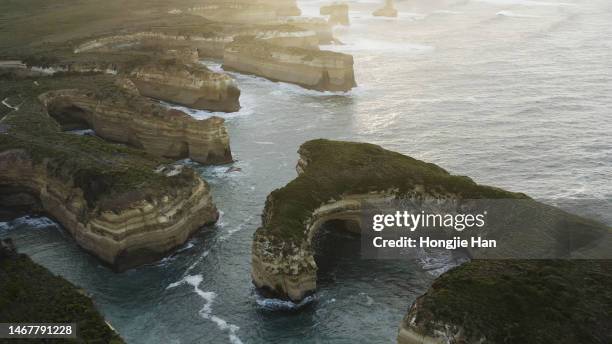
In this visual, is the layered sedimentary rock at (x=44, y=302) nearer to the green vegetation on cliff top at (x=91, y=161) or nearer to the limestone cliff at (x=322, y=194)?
the green vegetation on cliff top at (x=91, y=161)

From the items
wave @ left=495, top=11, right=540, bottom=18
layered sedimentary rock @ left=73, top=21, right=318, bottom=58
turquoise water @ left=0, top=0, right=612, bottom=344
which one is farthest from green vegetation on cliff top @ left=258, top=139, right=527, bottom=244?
wave @ left=495, top=11, right=540, bottom=18

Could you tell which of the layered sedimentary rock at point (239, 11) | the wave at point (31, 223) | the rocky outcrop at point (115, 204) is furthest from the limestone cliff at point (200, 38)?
the wave at point (31, 223)

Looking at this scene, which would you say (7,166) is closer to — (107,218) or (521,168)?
(107,218)

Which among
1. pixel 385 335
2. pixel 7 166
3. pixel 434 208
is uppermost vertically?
pixel 7 166

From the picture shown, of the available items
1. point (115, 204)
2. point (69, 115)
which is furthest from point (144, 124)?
point (115, 204)

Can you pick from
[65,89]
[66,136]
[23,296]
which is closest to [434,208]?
[23,296]

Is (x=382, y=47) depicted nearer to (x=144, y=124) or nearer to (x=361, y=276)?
(x=144, y=124)
